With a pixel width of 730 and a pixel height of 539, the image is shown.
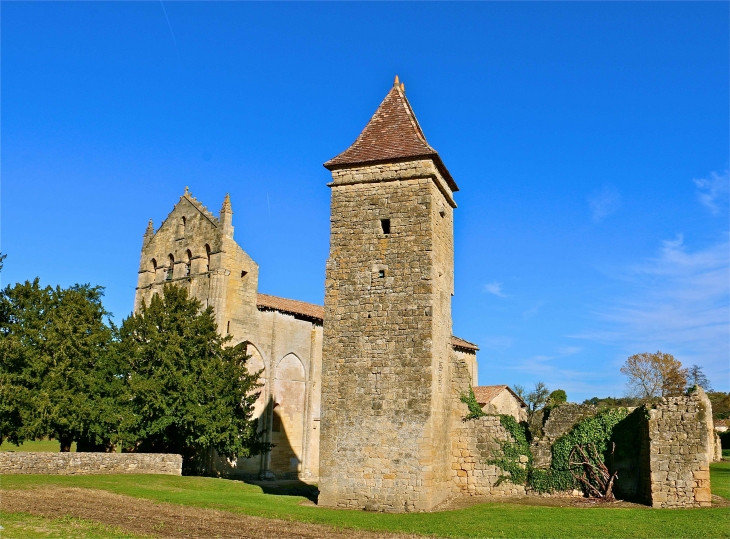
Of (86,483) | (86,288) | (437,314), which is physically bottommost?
(86,483)

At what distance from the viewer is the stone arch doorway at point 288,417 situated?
31.5 meters

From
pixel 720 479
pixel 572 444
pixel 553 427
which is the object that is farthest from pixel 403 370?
pixel 720 479

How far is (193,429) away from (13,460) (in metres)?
6.09

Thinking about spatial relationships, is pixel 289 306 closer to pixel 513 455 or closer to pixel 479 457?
pixel 479 457

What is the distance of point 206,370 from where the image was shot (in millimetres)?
25031

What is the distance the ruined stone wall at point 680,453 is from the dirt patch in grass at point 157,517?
25.9ft

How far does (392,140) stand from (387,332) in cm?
618

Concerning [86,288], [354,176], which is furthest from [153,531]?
[86,288]

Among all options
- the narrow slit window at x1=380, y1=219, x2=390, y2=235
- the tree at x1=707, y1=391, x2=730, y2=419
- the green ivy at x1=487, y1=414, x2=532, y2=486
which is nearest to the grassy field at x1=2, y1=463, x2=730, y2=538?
the green ivy at x1=487, y1=414, x2=532, y2=486

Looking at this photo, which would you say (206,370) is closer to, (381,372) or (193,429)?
(193,429)

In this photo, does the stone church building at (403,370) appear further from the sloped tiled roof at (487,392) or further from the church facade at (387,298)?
the sloped tiled roof at (487,392)

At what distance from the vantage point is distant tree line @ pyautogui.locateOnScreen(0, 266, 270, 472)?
78.7ft

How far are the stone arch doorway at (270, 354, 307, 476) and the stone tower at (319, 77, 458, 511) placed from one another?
1404 cm

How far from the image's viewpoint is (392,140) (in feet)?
65.6
